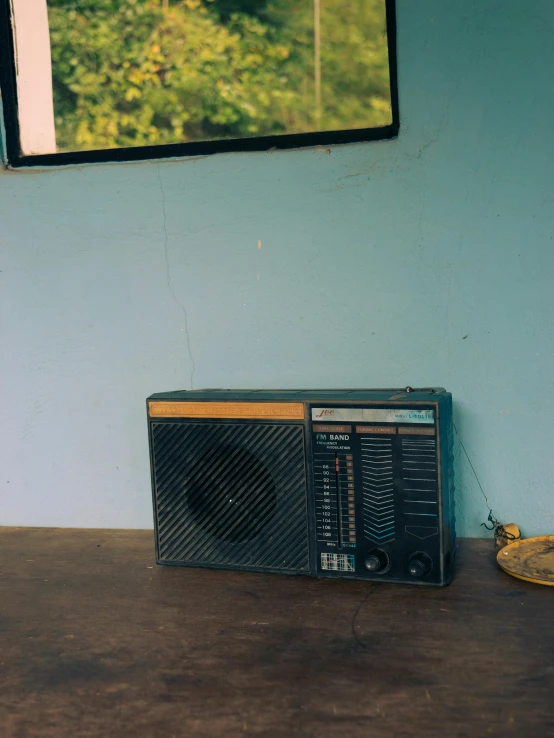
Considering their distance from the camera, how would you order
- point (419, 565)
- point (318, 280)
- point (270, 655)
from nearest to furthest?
point (270, 655), point (419, 565), point (318, 280)

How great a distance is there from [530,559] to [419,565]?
0.20 m

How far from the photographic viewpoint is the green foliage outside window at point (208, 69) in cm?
116

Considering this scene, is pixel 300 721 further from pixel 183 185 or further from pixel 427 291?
pixel 183 185

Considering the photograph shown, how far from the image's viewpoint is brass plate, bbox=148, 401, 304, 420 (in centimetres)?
99

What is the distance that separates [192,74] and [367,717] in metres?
1.08

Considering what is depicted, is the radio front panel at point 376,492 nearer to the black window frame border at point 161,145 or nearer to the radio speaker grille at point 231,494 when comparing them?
the radio speaker grille at point 231,494

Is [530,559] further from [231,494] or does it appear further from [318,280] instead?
[318,280]

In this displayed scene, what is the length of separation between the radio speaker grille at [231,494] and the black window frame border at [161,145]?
0.51m

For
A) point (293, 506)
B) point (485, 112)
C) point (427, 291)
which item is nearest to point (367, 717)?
point (293, 506)

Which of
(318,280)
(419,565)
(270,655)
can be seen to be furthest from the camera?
(318,280)

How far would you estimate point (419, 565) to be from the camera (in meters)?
0.93

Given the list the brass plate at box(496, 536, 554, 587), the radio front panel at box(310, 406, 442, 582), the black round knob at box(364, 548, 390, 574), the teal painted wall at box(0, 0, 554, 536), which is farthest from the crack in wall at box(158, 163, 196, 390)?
the brass plate at box(496, 536, 554, 587)

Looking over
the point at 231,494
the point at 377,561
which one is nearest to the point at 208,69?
the point at 231,494

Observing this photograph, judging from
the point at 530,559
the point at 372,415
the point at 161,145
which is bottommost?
the point at 530,559
